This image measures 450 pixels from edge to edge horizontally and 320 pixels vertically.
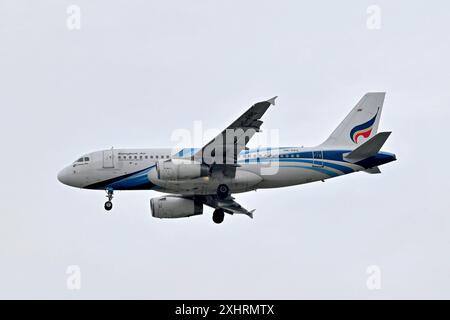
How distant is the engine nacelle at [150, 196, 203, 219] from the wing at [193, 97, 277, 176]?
5.22 meters

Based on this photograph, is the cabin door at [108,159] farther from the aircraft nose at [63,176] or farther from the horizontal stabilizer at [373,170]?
the horizontal stabilizer at [373,170]

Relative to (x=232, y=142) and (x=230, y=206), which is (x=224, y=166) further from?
(x=230, y=206)

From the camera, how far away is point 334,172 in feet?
195

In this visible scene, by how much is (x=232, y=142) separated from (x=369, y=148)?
849 cm

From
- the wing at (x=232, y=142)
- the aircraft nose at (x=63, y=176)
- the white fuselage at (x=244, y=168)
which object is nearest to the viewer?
the wing at (x=232, y=142)

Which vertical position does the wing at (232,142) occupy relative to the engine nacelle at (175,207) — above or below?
above

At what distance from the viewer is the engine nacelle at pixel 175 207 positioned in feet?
204

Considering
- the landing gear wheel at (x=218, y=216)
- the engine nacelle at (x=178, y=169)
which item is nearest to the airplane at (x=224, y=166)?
the engine nacelle at (x=178, y=169)

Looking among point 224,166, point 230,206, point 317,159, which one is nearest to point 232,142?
point 224,166

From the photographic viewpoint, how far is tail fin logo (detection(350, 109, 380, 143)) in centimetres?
6162

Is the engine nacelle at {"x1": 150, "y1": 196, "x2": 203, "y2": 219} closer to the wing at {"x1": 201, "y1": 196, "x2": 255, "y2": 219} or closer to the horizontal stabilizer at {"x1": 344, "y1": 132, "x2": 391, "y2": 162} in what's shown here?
the wing at {"x1": 201, "y1": 196, "x2": 255, "y2": 219}

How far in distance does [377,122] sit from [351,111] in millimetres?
1828

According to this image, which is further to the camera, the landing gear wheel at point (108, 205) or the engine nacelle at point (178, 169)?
the landing gear wheel at point (108, 205)

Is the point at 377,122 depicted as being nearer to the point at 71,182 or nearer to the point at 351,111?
the point at 351,111
